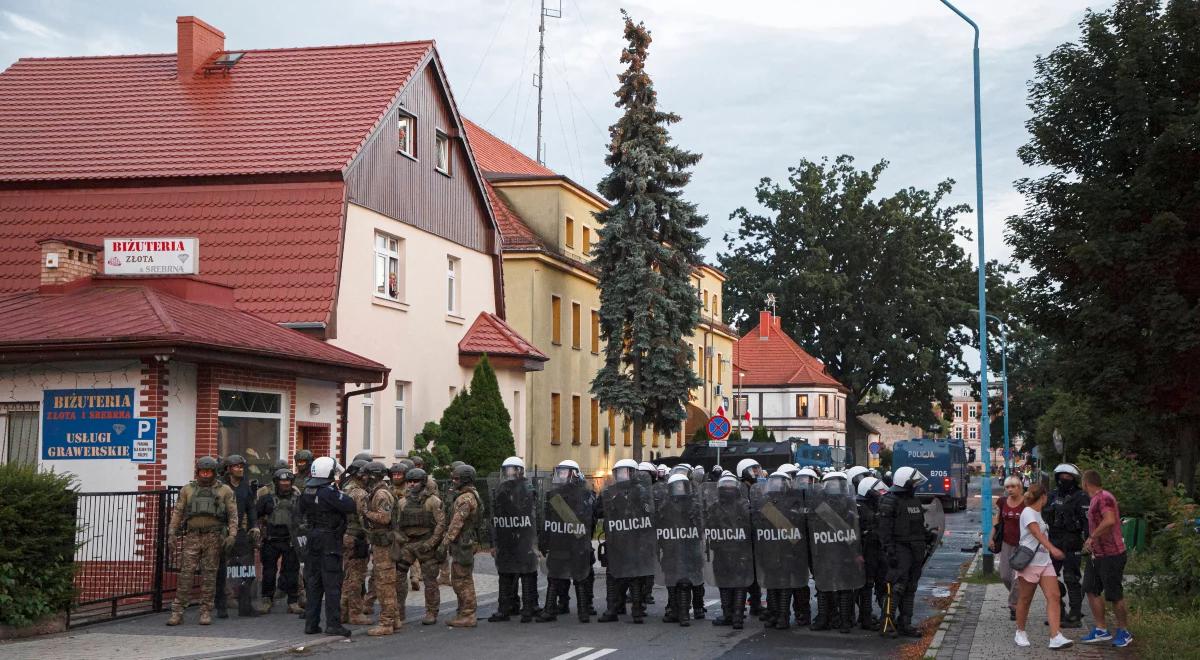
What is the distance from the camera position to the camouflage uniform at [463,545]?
14.6m

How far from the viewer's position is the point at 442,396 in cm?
3003

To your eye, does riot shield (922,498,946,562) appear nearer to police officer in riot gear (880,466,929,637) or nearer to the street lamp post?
A: police officer in riot gear (880,466,929,637)

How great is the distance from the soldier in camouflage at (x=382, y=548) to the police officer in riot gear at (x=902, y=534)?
5136 mm

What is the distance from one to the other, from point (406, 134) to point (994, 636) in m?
17.7

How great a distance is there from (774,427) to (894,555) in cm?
7248

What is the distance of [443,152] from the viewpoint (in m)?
30.3

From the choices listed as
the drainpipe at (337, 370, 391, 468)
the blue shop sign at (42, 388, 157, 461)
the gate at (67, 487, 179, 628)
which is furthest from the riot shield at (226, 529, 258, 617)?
the drainpipe at (337, 370, 391, 468)

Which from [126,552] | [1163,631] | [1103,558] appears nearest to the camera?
[1163,631]

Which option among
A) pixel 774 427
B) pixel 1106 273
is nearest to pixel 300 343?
pixel 1106 273

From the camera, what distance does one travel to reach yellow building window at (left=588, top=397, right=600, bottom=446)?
4373 cm

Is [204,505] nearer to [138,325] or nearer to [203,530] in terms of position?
[203,530]

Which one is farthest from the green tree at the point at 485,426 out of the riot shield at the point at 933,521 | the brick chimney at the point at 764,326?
the brick chimney at the point at 764,326

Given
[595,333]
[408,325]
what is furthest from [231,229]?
[595,333]

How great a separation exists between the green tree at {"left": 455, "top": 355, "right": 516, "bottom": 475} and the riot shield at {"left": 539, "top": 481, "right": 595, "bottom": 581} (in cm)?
1260
